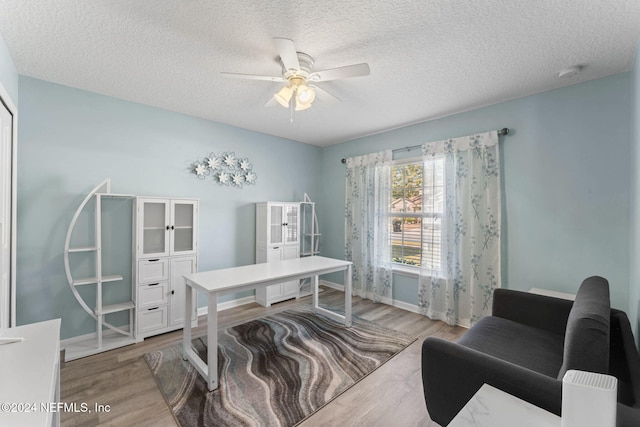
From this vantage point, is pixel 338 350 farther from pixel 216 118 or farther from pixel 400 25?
pixel 216 118

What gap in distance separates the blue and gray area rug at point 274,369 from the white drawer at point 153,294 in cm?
53

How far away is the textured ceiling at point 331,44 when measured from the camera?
5.37 ft

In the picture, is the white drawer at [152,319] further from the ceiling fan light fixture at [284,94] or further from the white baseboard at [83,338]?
the ceiling fan light fixture at [284,94]

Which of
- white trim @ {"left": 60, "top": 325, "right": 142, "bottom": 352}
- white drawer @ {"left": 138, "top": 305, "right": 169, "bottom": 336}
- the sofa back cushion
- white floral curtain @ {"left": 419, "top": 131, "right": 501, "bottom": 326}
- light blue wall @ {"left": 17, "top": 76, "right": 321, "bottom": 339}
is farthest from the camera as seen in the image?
white floral curtain @ {"left": 419, "top": 131, "right": 501, "bottom": 326}

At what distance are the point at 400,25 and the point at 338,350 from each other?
2694 millimetres

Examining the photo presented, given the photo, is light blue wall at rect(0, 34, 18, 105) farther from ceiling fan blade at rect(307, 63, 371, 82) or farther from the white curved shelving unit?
ceiling fan blade at rect(307, 63, 371, 82)

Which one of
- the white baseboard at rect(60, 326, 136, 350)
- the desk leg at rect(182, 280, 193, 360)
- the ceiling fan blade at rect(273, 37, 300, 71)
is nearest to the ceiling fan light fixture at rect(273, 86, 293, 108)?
the ceiling fan blade at rect(273, 37, 300, 71)

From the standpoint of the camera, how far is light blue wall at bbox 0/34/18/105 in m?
1.92

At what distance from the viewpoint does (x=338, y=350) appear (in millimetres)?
2646

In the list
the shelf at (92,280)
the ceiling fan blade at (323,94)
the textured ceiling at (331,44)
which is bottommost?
the shelf at (92,280)

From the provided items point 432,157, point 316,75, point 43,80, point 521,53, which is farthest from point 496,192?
point 43,80

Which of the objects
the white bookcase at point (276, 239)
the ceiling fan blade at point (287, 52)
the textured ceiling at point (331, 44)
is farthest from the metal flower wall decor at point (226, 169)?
the ceiling fan blade at point (287, 52)

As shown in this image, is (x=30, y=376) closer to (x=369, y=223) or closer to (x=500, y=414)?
(x=500, y=414)

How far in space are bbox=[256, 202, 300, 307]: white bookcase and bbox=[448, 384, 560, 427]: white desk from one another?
3144 mm
